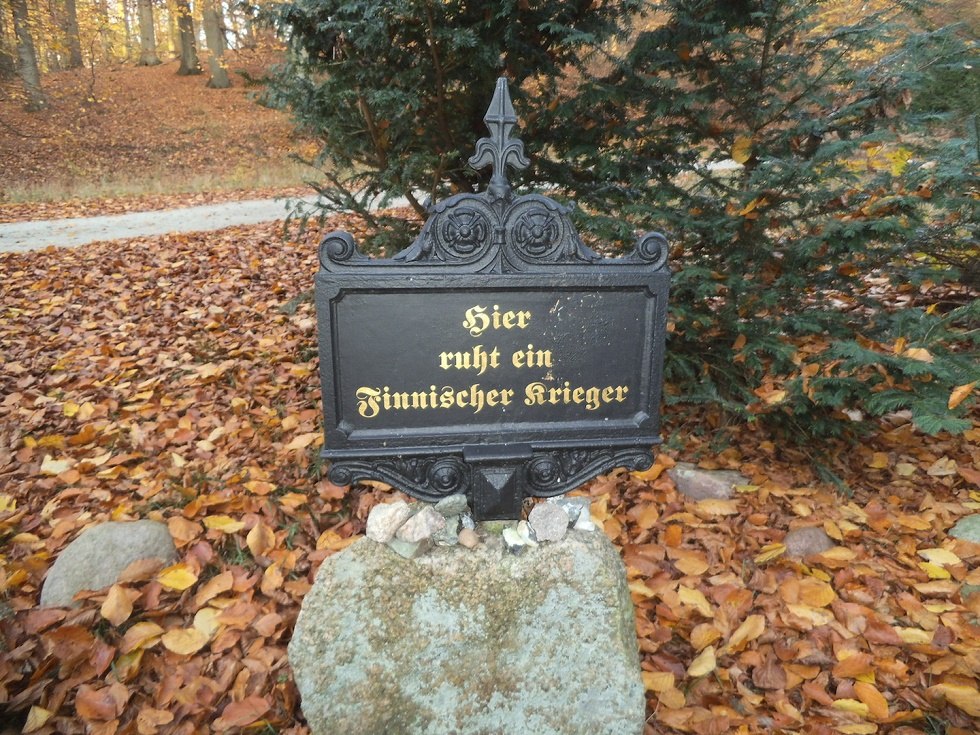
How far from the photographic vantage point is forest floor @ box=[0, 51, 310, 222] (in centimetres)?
1207

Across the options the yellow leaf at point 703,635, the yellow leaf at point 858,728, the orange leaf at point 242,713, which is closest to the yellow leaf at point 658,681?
the yellow leaf at point 703,635

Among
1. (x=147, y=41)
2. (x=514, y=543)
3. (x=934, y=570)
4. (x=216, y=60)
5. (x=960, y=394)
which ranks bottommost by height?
(x=934, y=570)

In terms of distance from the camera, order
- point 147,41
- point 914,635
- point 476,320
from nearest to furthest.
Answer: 1. point 476,320
2. point 914,635
3. point 147,41

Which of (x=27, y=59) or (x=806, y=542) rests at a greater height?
(x=27, y=59)

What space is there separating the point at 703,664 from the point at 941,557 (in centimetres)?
130

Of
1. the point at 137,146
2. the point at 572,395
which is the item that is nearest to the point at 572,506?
the point at 572,395

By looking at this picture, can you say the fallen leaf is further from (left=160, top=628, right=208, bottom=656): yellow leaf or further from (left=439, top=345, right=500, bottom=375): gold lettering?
(left=439, top=345, right=500, bottom=375): gold lettering

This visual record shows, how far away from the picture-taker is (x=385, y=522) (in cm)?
204

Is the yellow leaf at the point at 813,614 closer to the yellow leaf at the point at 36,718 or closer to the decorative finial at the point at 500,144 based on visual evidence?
the decorative finial at the point at 500,144

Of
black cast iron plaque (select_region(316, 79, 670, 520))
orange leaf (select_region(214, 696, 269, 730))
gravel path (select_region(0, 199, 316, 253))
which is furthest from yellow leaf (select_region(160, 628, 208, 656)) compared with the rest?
gravel path (select_region(0, 199, 316, 253))

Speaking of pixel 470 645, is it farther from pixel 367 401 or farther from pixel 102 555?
pixel 102 555

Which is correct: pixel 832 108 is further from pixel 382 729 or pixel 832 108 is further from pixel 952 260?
pixel 382 729

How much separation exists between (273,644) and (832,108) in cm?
403

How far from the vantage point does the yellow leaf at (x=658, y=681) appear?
2287mm
